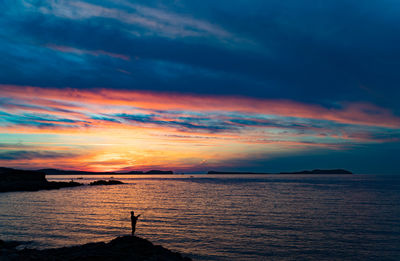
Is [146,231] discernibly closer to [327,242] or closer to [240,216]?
[240,216]

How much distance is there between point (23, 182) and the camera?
408 ft

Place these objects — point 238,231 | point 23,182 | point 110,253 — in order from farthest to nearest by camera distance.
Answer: point 23,182
point 238,231
point 110,253

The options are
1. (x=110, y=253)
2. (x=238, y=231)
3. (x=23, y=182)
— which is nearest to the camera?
(x=110, y=253)

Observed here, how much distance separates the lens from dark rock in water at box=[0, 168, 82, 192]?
350 feet

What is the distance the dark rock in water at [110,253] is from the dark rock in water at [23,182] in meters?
98.2

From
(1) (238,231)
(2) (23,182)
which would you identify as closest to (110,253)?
(1) (238,231)

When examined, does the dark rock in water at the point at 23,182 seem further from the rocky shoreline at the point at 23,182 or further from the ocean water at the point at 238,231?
the ocean water at the point at 238,231

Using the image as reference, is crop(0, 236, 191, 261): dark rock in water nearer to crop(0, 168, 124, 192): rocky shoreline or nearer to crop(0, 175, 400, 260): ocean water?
crop(0, 175, 400, 260): ocean water

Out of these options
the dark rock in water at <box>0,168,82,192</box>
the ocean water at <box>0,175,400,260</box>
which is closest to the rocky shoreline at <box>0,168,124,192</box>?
the dark rock in water at <box>0,168,82,192</box>

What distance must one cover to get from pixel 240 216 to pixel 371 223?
55.1 ft

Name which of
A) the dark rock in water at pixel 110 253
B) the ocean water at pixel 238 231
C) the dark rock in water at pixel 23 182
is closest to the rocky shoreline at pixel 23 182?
the dark rock in water at pixel 23 182

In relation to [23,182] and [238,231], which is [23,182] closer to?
[23,182]

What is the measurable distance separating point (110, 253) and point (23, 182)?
12649 centimetres

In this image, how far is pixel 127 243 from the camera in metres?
22.5
